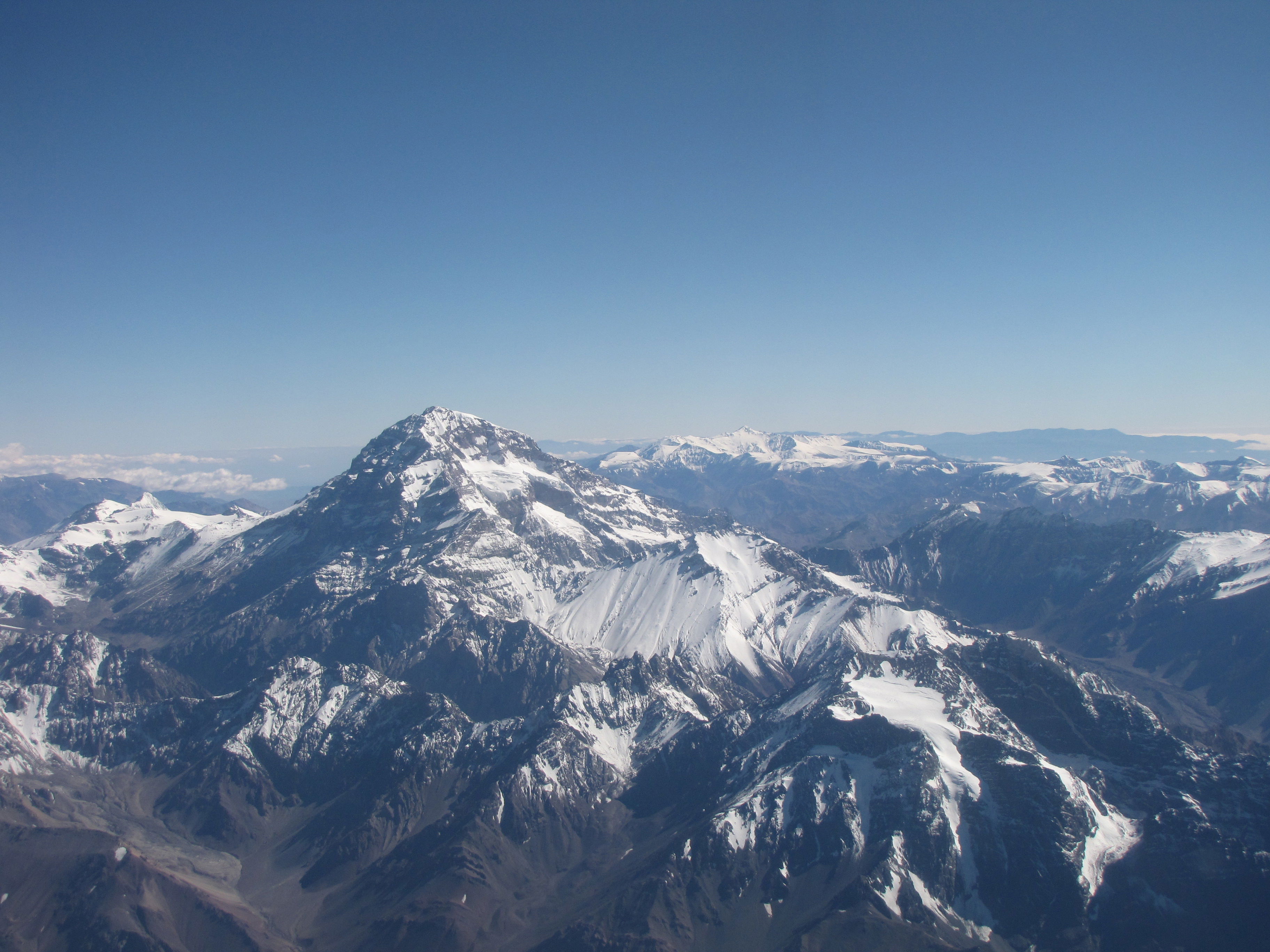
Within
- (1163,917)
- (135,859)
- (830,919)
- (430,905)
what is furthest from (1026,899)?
(135,859)

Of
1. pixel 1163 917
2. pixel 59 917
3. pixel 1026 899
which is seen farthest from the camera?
pixel 59 917

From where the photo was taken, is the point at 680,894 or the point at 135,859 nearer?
the point at 680,894

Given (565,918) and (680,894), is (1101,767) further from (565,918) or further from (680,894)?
(565,918)

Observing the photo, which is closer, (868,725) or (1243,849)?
(1243,849)

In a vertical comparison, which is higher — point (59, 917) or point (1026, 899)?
point (1026, 899)

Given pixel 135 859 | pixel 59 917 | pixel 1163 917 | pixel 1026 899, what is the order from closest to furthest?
pixel 1163 917 < pixel 1026 899 < pixel 59 917 < pixel 135 859

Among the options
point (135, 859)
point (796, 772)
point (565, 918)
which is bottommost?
point (565, 918)

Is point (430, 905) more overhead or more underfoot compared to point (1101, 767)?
more underfoot

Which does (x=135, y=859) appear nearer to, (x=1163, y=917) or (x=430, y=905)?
(x=430, y=905)

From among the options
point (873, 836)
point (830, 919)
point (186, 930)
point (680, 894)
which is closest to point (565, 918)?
point (680, 894)
